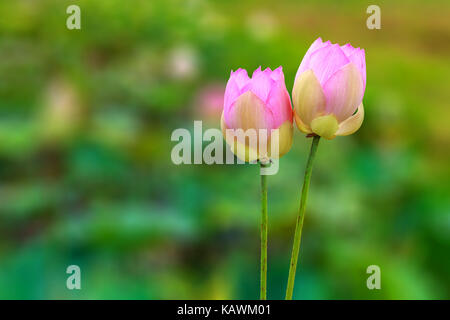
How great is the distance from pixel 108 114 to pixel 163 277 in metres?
0.50

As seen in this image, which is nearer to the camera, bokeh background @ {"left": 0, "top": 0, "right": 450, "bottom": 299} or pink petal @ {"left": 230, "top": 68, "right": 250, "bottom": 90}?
pink petal @ {"left": 230, "top": 68, "right": 250, "bottom": 90}

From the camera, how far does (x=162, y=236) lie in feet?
3.48

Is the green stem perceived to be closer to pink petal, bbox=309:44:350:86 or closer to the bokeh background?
pink petal, bbox=309:44:350:86

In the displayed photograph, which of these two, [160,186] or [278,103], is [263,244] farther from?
[160,186]

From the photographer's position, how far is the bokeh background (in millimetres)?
1042

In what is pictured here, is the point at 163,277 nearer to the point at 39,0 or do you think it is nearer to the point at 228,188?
the point at 228,188

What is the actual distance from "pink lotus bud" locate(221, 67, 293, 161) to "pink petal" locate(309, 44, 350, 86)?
2 centimetres

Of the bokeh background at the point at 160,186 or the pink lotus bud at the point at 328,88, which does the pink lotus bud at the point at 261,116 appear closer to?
the pink lotus bud at the point at 328,88

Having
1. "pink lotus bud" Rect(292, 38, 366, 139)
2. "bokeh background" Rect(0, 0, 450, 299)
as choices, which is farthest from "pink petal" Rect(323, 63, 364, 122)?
"bokeh background" Rect(0, 0, 450, 299)

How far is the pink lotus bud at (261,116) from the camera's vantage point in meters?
0.23

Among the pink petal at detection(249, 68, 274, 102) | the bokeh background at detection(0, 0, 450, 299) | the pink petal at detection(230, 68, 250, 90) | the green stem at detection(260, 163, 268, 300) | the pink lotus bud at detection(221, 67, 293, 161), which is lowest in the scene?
the green stem at detection(260, 163, 268, 300)

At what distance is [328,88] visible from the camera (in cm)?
25

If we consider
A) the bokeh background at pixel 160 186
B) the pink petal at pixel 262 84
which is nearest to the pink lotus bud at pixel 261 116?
the pink petal at pixel 262 84

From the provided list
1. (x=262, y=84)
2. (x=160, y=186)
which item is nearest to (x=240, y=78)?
(x=262, y=84)
